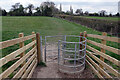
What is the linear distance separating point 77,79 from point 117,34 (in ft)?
29.9

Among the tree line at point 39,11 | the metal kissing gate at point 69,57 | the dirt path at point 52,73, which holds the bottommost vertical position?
the dirt path at point 52,73

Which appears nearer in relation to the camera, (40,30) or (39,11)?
(40,30)

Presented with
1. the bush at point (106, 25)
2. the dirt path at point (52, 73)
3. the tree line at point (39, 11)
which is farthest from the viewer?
the tree line at point (39, 11)

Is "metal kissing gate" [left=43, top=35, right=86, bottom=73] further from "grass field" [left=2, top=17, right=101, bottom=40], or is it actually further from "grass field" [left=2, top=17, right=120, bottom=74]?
"grass field" [left=2, top=17, right=101, bottom=40]

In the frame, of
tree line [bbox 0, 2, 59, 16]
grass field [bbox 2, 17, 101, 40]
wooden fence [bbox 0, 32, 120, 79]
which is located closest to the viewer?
wooden fence [bbox 0, 32, 120, 79]

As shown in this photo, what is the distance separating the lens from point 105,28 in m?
14.0

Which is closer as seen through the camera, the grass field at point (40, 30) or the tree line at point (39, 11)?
the grass field at point (40, 30)

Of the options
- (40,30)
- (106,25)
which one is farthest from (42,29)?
(106,25)

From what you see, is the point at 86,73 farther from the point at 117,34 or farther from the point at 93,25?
the point at 93,25

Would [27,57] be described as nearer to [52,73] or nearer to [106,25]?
[52,73]

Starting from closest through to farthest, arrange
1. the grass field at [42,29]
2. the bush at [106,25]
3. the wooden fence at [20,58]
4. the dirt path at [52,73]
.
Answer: the wooden fence at [20,58] < the dirt path at [52,73] < the grass field at [42,29] < the bush at [106,25]

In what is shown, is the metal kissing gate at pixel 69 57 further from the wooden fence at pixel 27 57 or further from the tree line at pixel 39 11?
the tree line at pixel 39 11

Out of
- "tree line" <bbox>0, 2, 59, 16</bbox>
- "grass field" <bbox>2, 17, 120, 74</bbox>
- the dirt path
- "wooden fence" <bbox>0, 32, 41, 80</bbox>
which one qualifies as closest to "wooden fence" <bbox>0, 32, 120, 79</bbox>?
"wooden fence" <bbox>0, 32, 41, 80</bbox>

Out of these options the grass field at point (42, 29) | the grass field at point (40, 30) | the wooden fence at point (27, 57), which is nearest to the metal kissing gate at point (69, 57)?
the wooden fence at point (27, 57)
